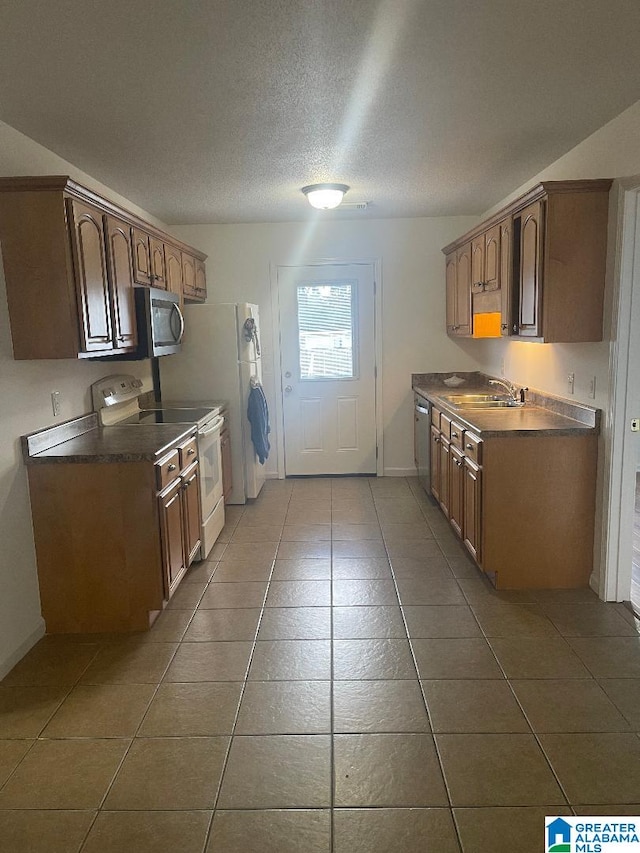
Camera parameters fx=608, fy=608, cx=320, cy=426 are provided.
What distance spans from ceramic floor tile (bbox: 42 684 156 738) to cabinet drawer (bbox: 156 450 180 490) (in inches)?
37.0

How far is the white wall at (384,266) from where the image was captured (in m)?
5.67

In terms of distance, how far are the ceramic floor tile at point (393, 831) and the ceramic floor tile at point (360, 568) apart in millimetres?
1754

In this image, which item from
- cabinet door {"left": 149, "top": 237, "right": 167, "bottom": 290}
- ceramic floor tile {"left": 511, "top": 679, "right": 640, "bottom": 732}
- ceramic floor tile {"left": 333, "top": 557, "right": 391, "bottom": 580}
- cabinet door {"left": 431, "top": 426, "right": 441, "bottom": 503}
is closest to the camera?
ceramic floor tile {"left": 511, "top": 679, "right": 640, "bottom": 732}

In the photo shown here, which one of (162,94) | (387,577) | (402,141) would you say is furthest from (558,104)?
(387,577)

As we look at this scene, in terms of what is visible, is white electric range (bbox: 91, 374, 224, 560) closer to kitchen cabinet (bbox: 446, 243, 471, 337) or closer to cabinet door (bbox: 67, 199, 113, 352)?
cabinet door (bbox: 67, 199, 113, 352)

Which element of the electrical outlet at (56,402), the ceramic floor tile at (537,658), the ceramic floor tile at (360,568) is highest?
the electrical outlet at (56,402)

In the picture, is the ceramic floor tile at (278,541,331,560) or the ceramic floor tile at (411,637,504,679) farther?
the ceramic floor tile at (278,541,331,560)

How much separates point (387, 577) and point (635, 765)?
1.72 m

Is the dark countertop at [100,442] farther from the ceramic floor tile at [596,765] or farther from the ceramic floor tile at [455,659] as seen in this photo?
the ceramic floor tile at [596,765]

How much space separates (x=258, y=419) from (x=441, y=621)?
252 cm

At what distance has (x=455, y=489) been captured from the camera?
4027 mm

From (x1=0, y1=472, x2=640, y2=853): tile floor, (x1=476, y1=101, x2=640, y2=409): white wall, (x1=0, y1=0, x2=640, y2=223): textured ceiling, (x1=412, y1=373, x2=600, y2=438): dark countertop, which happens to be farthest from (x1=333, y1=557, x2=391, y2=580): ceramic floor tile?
(x1=0, y1=0, x2=640, y2=223): textured ceiling

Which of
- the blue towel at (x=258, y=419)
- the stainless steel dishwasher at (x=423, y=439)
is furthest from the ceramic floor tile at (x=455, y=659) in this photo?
the blue towel at (x=258, y=419)

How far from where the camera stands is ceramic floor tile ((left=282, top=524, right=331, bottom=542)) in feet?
14.0
